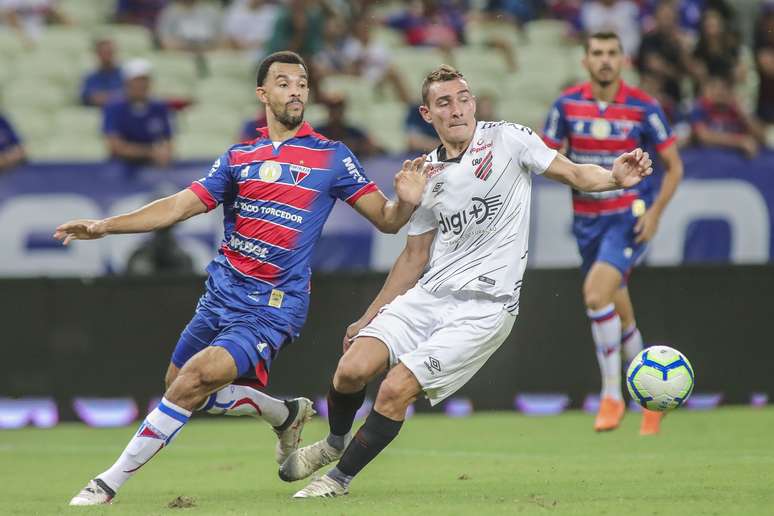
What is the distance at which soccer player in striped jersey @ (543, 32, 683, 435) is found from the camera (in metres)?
10.4

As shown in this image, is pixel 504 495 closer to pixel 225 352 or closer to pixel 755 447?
pixel 225 352

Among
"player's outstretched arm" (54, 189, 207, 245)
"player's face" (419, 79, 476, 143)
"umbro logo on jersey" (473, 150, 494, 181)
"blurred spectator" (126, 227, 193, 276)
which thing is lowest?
"blurred spectator" (126, 227, 193, 276)

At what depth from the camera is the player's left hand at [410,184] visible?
7.41m

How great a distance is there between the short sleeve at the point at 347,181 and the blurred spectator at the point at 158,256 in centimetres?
617

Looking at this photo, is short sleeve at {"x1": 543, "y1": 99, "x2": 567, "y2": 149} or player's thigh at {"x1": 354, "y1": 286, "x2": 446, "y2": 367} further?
short sleeve at {"x1": 543, "y1": 99, "x2": 567, "y2": 149}

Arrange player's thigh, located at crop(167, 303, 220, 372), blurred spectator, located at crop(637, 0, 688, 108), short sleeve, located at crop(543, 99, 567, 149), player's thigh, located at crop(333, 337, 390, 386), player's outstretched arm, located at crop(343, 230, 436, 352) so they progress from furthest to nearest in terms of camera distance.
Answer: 1. blurred spectator, located at crop(637, 0, 688, 108)
2. short sleeve, located at crop(543, 99, 567, 149)
3. player's thigh, located at crop(167, 303, 220, 372)
4. player's outstretched arm, located at crop(343, 230, 436, 352)
5. player's thigh, located at crop(333, 337, 390, 386)

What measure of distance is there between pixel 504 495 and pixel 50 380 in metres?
6.41

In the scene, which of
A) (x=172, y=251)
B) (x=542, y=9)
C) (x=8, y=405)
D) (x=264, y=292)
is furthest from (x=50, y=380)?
(x=542, y=9)

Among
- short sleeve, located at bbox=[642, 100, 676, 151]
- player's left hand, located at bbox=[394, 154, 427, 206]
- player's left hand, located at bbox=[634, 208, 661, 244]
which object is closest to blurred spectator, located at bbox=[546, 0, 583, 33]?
short sleeve, located at bbox=[642, 100, 676, 151]

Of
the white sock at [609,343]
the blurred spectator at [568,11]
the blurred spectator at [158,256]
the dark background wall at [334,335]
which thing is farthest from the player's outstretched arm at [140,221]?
the blurred spectator at [568,11]

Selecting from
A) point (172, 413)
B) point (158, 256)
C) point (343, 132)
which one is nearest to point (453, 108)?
point (172, 413)

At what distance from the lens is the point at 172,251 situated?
1375 cm

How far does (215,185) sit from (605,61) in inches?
158

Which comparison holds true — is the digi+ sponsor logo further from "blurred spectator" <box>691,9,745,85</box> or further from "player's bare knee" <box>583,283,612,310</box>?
"blurred spectator" <box>691,9,745,85</box>
